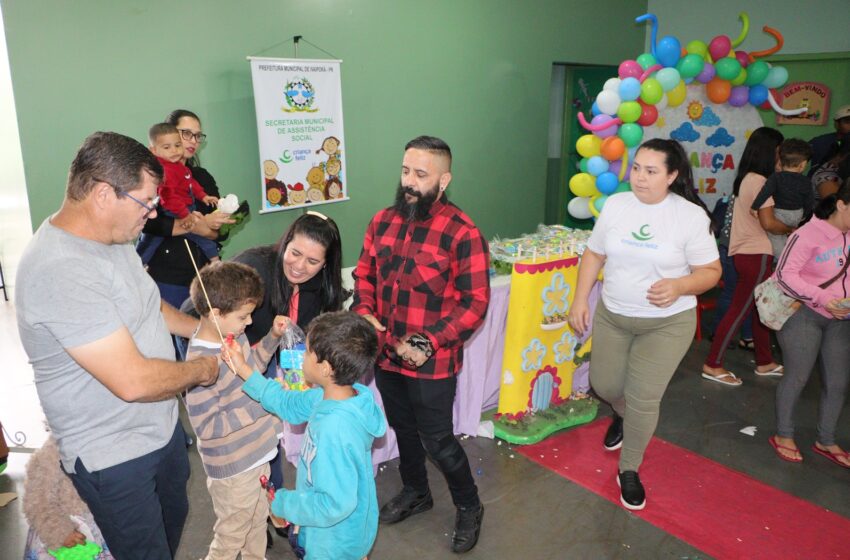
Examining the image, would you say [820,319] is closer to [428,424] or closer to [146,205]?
[428,424]

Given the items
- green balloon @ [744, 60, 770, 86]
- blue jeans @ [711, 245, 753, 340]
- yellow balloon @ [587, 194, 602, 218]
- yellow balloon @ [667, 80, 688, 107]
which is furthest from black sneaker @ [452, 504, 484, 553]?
green balloon @ [744, 60, 770, 86]

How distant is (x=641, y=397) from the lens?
2.83 m

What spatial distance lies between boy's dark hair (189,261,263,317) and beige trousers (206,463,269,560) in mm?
582

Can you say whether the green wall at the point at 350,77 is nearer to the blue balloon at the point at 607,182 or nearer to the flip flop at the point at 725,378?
the blue balloon at the point at 607,182

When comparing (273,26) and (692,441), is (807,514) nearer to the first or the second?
(692,441)

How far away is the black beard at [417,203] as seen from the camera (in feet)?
7.80

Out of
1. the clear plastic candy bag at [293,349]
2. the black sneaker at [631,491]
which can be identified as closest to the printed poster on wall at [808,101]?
the black sneaker at [631,491]

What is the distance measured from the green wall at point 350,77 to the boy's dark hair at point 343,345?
11.5 ft

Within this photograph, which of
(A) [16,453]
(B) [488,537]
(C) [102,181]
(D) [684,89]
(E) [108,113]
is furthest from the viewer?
(D) [684,89]

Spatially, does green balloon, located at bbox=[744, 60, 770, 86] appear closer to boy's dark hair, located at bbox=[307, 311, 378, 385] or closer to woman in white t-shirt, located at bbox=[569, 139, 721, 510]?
woman in white t-shirt, located at bbox=[569, 139, 721, 510]

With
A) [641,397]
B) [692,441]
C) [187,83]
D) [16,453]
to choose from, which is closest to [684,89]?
[692,441]

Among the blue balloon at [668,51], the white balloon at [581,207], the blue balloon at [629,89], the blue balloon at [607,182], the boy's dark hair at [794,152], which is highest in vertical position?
the blue balloon at [668,51]

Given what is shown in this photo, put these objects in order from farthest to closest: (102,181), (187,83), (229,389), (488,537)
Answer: (187,83), (488,537), (229,389), (102,181)

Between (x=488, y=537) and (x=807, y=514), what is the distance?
5.04ft
